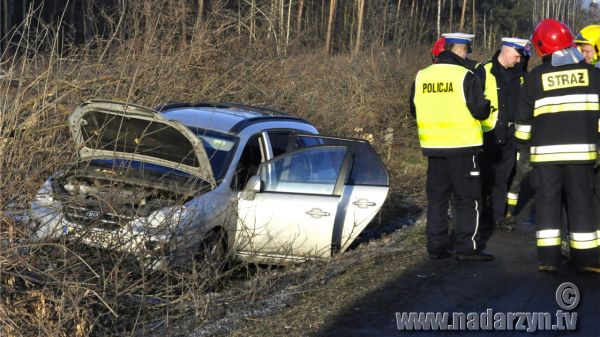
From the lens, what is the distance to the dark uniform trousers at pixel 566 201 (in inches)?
273

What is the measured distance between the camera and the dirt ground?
577cm

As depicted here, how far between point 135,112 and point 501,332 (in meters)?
3.58

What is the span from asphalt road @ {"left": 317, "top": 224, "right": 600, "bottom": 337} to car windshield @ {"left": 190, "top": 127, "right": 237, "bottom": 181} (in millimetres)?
2009

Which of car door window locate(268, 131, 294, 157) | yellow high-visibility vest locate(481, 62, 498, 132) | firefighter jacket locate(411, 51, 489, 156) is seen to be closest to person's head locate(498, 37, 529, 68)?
yellow high-visibility vest locate(481, 62, 498, 132)

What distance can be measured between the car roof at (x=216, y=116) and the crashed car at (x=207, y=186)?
1 cm

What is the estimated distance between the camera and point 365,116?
50.3 feet

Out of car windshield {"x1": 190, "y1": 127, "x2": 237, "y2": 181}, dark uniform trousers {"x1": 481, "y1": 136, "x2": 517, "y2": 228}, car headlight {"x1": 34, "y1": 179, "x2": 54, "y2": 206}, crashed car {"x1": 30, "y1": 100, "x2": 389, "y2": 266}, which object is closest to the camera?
car headlight {"x1": 34, "y1": 179, "x2": 54, "y2": 206}

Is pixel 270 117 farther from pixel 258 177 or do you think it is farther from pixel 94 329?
pixel 94 329

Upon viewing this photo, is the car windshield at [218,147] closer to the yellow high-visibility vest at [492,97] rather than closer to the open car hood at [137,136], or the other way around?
the open car hood at [137,136]

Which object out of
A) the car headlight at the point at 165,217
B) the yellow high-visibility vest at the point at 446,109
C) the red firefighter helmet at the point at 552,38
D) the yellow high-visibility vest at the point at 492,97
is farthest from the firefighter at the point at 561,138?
the car headlight at the point at 165,217

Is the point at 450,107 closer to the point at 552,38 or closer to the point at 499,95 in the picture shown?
the point at 552,38

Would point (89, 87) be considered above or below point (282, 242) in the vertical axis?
above

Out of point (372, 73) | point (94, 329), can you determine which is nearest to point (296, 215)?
point (94, 329)

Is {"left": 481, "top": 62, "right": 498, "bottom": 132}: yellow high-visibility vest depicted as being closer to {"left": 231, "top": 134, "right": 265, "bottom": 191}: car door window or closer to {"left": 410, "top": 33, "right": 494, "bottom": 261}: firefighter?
{"left": 410, "top": 33, "right": 494, "bottom": 261}: firefighter
